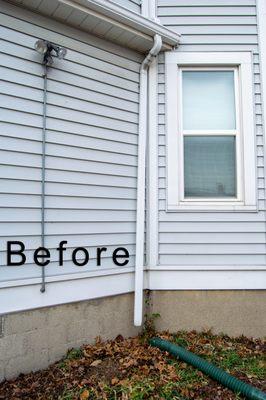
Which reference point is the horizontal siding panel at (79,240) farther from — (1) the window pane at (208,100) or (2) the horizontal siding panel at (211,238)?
(1) the window pane at (208,100)

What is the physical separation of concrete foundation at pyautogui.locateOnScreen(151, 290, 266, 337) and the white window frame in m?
1.01

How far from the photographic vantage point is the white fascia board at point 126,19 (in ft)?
12.5

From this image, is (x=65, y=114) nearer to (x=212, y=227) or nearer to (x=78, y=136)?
(x=78, y=136)

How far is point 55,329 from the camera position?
3.64 meters

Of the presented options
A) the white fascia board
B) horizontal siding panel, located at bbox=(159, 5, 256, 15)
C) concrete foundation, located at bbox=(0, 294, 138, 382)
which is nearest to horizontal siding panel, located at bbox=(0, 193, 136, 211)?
concrete foundation, located at bbox=(0, 294, 138, 382)

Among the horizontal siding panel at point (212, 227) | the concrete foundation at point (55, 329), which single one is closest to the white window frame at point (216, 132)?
the horizontal siding panel at point (212, 227)

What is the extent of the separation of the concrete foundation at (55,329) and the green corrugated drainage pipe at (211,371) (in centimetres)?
48

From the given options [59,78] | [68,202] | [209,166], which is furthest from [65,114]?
[209,166]

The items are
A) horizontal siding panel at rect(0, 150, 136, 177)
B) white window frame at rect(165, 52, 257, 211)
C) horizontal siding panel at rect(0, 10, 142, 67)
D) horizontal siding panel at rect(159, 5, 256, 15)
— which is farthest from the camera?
horizontal siding panel at rect(159, 5, 256, 15)

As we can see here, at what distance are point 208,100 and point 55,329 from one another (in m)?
3.19

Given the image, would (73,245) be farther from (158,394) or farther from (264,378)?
(264,378)

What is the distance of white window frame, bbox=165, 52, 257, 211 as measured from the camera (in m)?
4.48

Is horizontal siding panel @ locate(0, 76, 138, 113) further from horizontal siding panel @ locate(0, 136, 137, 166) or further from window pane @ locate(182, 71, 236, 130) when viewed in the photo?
window pane @ locate(182, 71, 236, 130)

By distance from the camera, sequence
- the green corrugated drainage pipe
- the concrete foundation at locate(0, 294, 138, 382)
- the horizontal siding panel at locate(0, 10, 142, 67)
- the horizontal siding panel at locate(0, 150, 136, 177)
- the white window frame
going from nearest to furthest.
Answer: the green corrugated drainage pipe
the concrete foundation at locate(0, 294, 138, 382)
the horizontal siding panel at locate(0, 150, 136, 177)
the horizontal siding panel at locate(0, 10, 142, 67)
the white window frame
